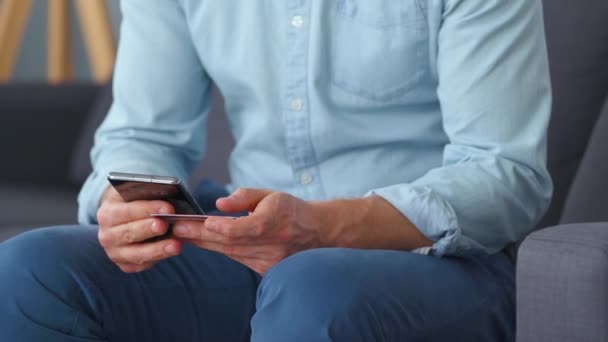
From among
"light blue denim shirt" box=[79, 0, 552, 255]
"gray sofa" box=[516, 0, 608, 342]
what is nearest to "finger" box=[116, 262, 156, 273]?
"light blue denim shirt" box=[79, 0, 552, 255]

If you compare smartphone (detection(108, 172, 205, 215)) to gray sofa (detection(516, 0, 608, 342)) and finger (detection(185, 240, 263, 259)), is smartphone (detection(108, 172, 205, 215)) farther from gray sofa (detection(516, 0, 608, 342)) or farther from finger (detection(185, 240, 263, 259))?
gray sofa (detection(516, 0, 608, 342))

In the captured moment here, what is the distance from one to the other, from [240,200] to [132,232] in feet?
0.45

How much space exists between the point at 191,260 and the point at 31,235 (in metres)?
0.19

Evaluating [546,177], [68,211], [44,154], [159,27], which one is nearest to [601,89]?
[546,177]

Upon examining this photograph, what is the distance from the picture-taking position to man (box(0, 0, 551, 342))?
101 centimetres

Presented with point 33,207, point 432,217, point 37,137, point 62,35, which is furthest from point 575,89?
point 62,35

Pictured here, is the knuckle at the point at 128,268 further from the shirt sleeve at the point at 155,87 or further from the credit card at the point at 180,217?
the shirt sleeve at the point at 155,87

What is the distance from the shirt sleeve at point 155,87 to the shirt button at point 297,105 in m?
0.20

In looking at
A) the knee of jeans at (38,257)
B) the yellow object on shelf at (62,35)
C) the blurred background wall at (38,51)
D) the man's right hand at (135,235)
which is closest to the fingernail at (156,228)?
the man's right hand at (135,235)

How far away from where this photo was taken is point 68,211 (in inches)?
79.3

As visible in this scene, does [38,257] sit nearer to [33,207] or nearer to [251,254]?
[251,254]

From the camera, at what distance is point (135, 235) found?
3.57 ft

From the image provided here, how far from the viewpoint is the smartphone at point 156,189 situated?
3.37ft

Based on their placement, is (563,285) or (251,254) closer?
(563,285)
